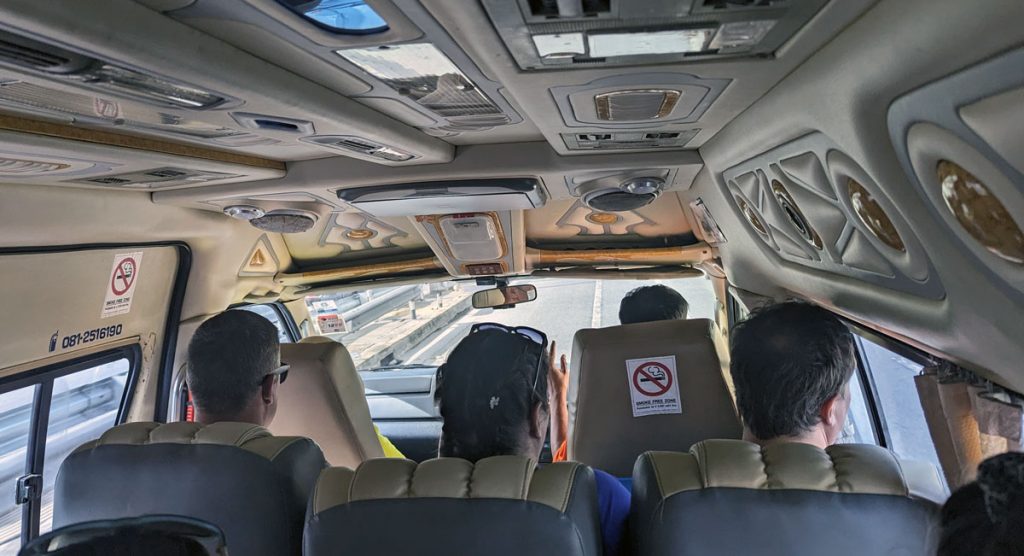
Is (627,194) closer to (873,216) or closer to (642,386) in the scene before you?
(642,386)

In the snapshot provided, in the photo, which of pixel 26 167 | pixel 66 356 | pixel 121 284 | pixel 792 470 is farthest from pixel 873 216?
pixel 121 284

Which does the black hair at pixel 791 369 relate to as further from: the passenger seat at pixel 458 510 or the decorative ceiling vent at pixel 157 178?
the decorative ceiling vent at pixel 157 178

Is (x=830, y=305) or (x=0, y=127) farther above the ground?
(x=0, y=127)

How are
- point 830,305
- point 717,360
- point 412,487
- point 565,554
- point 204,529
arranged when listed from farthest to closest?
1. point 717,360
2. point 830,305
3. point 412,487
4. point 565,554
5. point 204,529

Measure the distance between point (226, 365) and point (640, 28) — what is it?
1972mm

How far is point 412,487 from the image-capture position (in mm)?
1540

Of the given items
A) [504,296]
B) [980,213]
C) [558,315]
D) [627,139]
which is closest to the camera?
[980,213]

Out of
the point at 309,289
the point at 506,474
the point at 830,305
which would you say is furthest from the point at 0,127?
the point at 309,289

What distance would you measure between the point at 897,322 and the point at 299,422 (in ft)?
9.04

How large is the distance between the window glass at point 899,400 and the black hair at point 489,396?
1.64 metres

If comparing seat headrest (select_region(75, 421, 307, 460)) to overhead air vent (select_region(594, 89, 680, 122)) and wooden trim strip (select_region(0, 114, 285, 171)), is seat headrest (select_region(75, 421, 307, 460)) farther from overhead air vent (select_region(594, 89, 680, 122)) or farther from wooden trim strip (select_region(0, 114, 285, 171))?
overhead air vent (select_region(594, 89, 680, 122))

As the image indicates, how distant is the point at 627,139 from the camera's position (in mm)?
2645

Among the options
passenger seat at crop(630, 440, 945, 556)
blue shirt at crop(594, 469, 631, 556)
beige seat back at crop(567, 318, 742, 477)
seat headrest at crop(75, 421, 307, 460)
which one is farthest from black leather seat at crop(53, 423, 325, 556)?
beige seat back at crop(567, 318, 742, 477)

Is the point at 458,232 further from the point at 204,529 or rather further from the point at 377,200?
the point at 204,529
